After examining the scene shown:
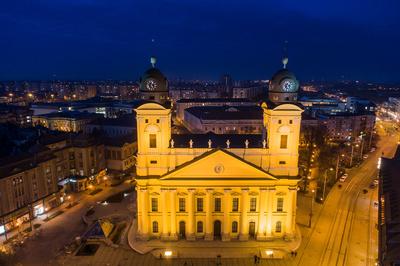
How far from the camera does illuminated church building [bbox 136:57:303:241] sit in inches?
1700

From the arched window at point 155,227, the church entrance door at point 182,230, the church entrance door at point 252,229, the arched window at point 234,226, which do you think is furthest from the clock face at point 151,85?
the church entrance door at point 252,229

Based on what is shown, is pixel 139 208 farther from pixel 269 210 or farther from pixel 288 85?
pixel 288 85

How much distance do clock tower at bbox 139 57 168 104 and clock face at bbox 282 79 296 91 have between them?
16496mm

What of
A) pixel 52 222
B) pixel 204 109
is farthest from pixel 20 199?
pixel 204 109

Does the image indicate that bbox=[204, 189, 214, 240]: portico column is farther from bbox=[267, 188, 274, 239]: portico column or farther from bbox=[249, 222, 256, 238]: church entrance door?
bbox=[267, 188, 274, 239]: portico column

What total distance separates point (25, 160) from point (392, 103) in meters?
187

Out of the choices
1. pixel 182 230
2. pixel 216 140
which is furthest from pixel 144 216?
pixel 216 140

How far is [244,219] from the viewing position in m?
Result: 44.5

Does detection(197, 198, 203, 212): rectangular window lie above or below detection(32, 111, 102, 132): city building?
below

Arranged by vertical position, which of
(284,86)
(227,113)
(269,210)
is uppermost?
(284,86)

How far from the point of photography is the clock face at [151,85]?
142 feet

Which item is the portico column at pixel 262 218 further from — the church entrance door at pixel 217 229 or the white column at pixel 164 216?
the white column at pixel 164 216

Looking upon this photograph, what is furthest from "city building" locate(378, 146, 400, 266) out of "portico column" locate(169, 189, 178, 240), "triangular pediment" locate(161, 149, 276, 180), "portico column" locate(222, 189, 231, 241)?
"portico column" locate(169, 189, 178, 240)

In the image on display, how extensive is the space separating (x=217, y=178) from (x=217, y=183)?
706 millimetres
